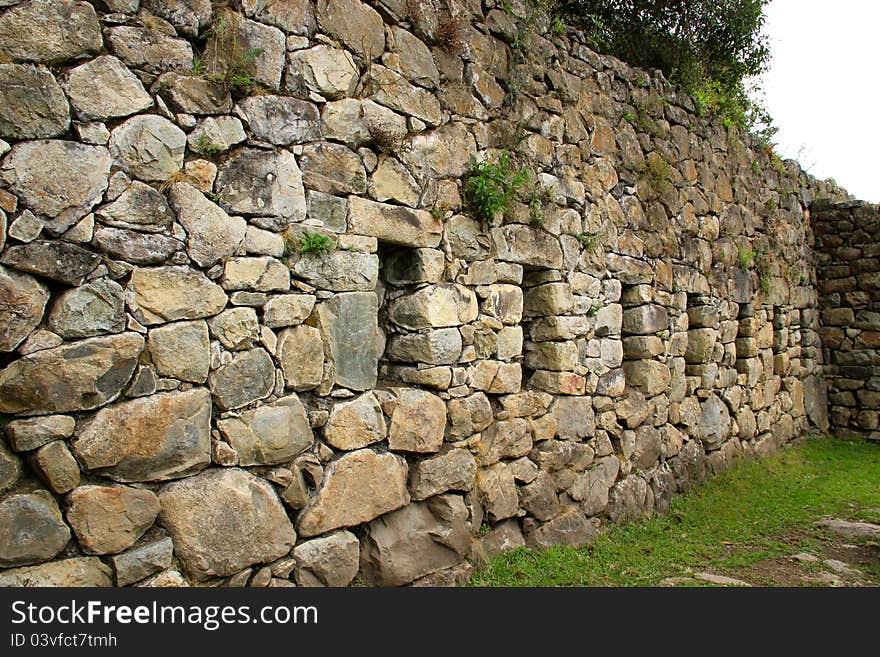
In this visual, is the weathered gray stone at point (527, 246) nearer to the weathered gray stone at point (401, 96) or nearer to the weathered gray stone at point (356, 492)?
the weathered gray stone at point (401, 96)

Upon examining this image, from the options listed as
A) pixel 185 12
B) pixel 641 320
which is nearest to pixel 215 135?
pixel 185 12

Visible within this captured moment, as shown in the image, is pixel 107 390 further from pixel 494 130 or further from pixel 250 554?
pixel 494 130

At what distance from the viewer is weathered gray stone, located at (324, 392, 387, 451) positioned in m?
3.24

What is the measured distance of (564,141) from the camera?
491 centimetres

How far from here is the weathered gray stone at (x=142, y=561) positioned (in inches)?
98.4

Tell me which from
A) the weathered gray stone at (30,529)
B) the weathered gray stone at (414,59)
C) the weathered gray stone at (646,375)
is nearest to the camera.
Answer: the weathered gray stone at (30,529)

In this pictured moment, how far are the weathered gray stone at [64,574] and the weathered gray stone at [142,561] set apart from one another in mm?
40

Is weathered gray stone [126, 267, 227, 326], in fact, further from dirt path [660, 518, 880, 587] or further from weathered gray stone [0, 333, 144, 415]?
dirt path [660, 518, 880, 587]

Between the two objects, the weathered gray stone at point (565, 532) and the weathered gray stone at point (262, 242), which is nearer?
the weathered gray stone at point (262, 242)

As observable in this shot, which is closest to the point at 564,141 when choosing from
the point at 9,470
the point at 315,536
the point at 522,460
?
the point at 522,460

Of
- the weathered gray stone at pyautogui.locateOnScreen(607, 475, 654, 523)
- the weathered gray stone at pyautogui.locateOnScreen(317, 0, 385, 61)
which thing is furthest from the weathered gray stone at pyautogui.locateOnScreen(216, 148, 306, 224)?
the weathered gray stone at pyautogui.locateOnScreen(607, 475, 654, 523)

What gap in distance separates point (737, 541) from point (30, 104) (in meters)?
5.04

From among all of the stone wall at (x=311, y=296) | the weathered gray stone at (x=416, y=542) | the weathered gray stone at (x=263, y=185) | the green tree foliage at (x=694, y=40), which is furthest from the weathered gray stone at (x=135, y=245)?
the green tree foliage at (x=694, y=40)

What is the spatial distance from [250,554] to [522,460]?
6.54ft
